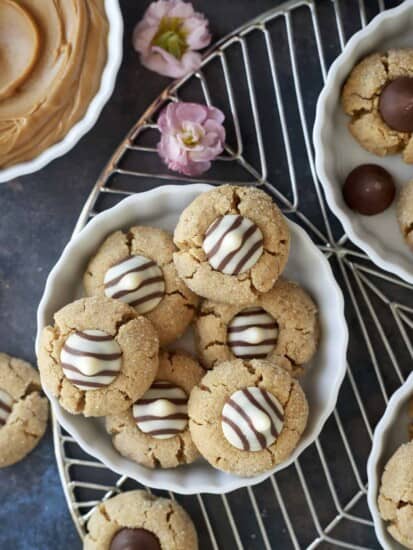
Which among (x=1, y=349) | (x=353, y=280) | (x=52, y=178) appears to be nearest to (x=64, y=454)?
(x=1, y=349)

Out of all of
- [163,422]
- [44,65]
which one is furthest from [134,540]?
[44,65]

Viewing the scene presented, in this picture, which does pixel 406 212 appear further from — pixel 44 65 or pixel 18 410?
pixel 18 410

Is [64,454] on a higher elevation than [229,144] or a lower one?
lower

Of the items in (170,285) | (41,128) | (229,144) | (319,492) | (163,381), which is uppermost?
(41,128)

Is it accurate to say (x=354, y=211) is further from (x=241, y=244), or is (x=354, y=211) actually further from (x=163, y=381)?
(x=163, y=381)

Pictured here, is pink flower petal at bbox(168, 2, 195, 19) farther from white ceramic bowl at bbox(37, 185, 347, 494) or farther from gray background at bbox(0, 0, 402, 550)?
white ceramic bowl at bbox(37, 185, 347, 494)

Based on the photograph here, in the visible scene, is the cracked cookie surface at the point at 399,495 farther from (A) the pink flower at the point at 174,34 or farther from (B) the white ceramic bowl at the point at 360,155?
(A) the pink flower at the point at 174,34

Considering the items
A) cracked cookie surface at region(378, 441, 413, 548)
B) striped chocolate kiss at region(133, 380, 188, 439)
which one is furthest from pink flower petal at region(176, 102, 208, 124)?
cracked cookie surface at region(378, 441, 413, 548)
